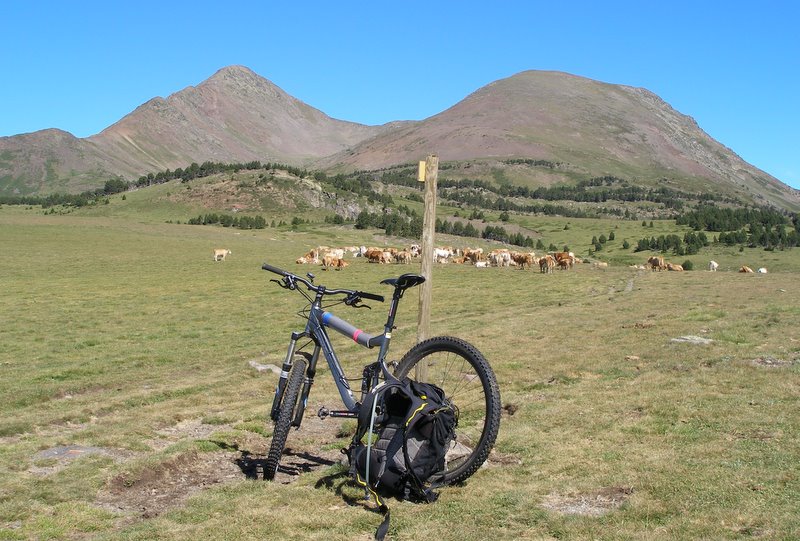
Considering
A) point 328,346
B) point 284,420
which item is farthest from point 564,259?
point 284,420

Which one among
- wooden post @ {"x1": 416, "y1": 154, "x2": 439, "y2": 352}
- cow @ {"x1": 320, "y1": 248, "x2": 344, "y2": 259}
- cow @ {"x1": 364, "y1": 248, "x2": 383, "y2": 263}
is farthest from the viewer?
cow @ {"x1": 364, "y1": 248, "x2": 383, "y2": 263}

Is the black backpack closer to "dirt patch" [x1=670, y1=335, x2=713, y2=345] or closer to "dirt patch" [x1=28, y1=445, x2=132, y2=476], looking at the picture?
"dirt patch" [x1=28, y1=445, x2=132, y2=476]

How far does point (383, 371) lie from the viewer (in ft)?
24.1

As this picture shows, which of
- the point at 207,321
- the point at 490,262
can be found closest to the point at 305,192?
the point at 490,262

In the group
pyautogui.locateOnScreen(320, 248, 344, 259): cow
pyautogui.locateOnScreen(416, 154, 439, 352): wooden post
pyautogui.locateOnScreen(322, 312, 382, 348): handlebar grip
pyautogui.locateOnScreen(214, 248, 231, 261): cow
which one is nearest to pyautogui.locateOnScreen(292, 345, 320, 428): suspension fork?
pyautogui.locateOnScreen(322, 312, 382, 348): handlebar grip

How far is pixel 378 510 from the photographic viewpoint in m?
6.59

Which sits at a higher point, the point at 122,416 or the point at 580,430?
the point at 580,430

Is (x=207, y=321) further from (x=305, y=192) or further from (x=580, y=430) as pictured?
(x=305, y=192)

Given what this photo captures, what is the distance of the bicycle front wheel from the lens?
22.3ft

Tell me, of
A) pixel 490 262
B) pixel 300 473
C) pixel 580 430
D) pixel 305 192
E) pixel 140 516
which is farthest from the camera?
pixel 305 192

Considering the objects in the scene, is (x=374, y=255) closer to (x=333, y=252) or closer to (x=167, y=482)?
(x=333, y=252)

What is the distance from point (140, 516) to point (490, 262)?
148 ft

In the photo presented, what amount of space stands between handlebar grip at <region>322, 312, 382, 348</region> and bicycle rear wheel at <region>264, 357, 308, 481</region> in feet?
2.29

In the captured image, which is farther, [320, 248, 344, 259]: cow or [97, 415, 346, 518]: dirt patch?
[320, 248, 344, 259]: cow
